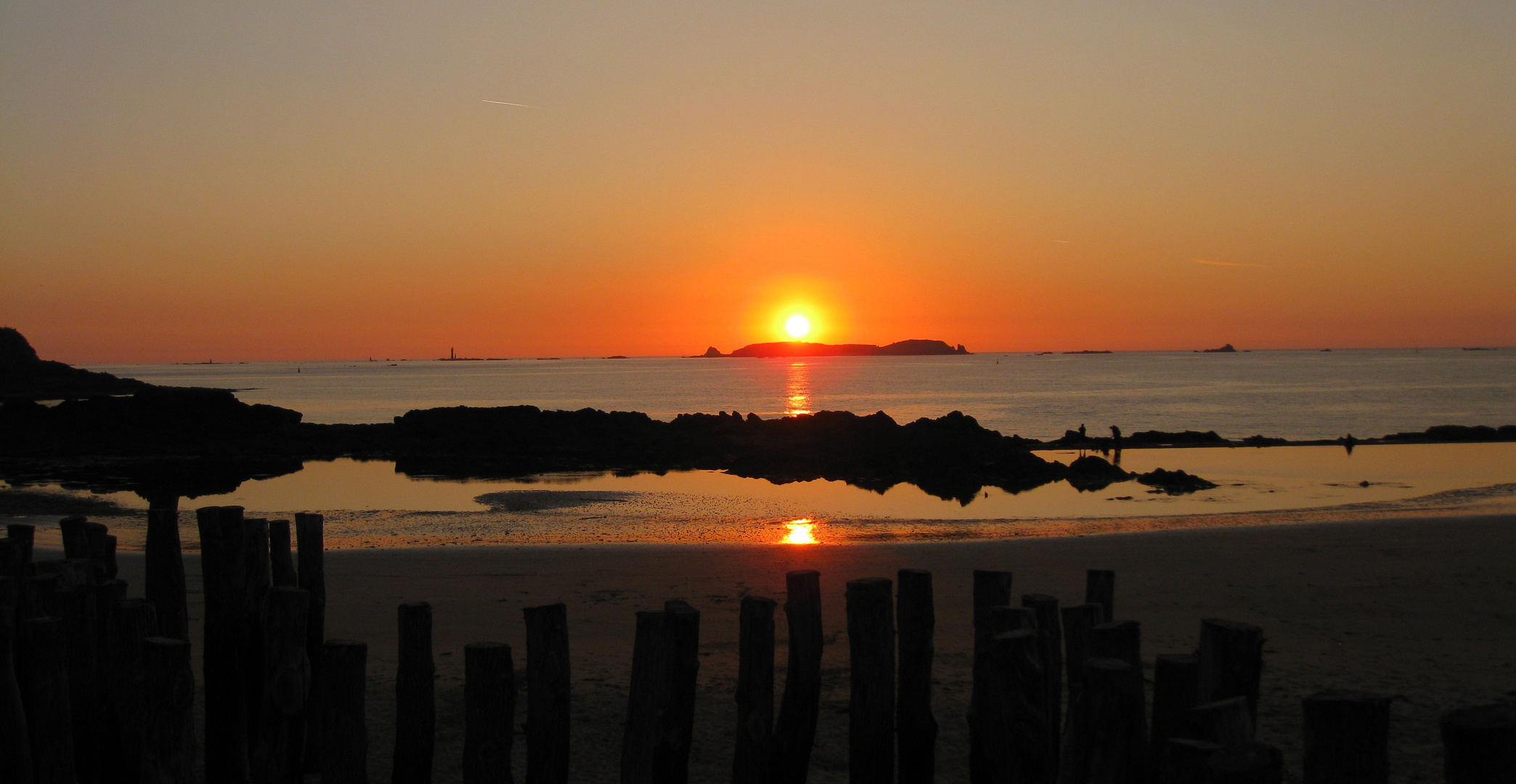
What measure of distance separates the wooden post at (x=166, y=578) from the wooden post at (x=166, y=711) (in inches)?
77.1

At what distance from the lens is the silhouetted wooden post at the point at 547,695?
4879 mm

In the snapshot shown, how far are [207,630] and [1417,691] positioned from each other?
8.35 m

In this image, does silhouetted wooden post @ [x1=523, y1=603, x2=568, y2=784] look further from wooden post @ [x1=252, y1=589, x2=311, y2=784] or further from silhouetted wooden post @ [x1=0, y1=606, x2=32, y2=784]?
silhouetted wooden post @ [x1=0, y1=606, x2=32, y2=784]

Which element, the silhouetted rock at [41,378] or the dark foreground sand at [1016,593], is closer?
the dark foreground sand at [1016,593]

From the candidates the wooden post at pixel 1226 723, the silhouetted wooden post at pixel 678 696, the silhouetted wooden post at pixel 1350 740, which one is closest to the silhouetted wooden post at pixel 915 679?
the silhouetted wooden post at pixel 678 696

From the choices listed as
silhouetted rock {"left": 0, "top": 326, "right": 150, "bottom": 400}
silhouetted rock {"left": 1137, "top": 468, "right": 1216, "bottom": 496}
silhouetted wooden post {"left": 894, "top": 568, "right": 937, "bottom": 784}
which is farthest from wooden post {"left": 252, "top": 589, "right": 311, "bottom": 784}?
silhouetted rock {"left": 0, "top": 326, "right": 150, "bottom": 400}

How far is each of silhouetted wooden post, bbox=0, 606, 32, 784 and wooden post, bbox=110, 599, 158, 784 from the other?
0.40 m

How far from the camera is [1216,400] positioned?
76.8 m

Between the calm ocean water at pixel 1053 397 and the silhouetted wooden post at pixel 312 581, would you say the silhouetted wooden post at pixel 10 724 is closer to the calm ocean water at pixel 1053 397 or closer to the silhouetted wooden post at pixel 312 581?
the silhouetted wooden post at pixel 312 581

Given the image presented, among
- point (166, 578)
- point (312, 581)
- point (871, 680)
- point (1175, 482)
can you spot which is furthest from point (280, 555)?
point (1175, 482)

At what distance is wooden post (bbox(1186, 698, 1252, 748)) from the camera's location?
334 centimetres

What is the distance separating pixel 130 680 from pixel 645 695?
102 inches

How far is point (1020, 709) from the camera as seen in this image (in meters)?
4.39

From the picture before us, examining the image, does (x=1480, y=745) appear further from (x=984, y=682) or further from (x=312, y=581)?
(x=312, y=581)
